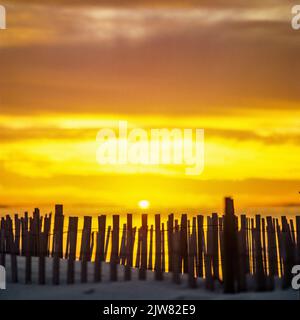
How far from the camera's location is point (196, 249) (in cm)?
1301

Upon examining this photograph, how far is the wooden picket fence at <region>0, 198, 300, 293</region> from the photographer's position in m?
12.2

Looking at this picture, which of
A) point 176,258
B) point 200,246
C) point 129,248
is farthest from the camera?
point 129,248

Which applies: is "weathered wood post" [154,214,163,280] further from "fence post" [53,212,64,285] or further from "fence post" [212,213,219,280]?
"fence post" [53,212,64,285]

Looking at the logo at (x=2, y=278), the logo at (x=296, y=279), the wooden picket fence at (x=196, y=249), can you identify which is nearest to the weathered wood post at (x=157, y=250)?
the wooden picket fence at (x=196, y=249)

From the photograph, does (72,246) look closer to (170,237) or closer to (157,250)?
(157,250)

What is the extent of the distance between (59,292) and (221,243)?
9.75ft

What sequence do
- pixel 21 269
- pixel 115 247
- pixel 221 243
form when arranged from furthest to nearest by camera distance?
pixel 21 269 < pixel 115 247 < pixel 221 243

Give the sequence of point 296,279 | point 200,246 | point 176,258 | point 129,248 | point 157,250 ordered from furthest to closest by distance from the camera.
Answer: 1. point 129,248
2. point 157,250
3. point 200,246
4. point 176,258
5. point 296,279

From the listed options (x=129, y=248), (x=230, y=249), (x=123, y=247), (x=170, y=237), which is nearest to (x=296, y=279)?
(x=230, y=249)

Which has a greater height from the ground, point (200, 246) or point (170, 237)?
point (170, 237)

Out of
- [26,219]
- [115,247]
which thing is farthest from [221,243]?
[26,219]

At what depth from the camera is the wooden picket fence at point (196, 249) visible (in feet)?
40.1

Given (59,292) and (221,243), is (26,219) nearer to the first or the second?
(59,292)
